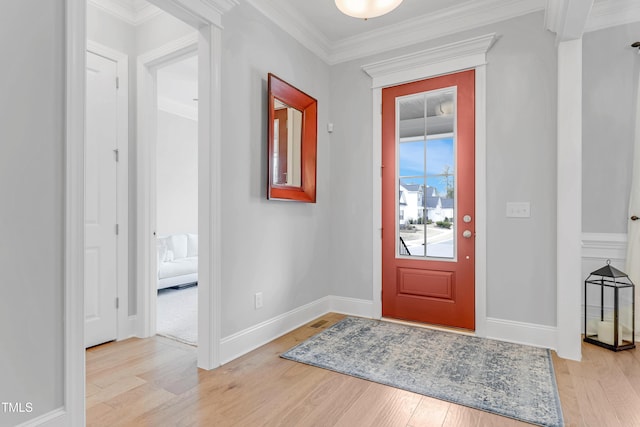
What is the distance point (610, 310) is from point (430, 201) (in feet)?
5.48

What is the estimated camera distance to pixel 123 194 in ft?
9.39

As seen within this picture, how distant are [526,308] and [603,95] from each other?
1.87 m

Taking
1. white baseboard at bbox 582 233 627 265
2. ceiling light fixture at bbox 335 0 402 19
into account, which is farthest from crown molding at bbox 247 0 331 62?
white baseboard at bbox 582 233 627 265

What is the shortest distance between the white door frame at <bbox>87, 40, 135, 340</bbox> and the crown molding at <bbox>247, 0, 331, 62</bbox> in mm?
1241

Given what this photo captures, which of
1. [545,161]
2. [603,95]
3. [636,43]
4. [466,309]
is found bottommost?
[466,309]

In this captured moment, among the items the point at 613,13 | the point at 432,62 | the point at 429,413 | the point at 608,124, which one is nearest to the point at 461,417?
the point at 429,413

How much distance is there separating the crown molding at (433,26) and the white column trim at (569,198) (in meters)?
0.59

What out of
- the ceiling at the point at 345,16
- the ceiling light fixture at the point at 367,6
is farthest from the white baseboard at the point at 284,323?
the ceiling at the point at 345,16

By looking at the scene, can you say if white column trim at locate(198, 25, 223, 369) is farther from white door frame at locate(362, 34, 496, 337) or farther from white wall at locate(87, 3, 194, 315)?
white door frame at locate(362, 34, 496, 337)

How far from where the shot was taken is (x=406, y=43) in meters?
3.23

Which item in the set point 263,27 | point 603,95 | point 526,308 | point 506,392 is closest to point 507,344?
point 526,308

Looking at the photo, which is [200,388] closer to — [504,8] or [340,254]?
[340,254]

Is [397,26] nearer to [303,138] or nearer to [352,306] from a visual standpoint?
[303,138]

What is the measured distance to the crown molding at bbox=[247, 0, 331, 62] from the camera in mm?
2752
